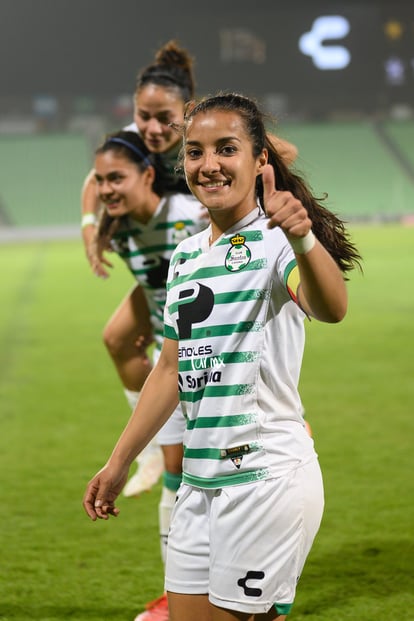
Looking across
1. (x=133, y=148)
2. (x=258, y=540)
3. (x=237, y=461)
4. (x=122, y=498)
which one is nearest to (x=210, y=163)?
(x=237, y=461)

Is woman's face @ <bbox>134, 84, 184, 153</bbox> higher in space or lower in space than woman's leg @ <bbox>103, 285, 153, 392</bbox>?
higher

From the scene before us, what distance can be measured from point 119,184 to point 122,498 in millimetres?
2331

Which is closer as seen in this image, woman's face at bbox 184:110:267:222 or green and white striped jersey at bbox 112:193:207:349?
woman's face at bbox 184:110:267:222

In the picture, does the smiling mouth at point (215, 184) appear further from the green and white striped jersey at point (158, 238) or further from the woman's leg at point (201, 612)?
the green and white striped jersey at point (158, 238)

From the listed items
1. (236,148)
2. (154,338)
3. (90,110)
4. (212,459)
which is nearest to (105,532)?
(154,338)

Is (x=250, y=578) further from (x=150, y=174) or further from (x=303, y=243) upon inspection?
(x=150, y=174)

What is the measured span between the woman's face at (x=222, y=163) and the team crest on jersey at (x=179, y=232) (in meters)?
1.74

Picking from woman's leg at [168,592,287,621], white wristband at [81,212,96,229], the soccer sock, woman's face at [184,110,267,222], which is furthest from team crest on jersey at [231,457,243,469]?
white wristband at [81,212,96,229]

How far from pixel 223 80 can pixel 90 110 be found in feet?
23.4

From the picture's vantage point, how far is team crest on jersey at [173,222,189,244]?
4.39 metres

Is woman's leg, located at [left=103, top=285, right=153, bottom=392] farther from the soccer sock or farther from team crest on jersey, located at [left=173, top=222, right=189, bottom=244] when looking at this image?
the soccer sock

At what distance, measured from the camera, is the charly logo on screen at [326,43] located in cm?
4138

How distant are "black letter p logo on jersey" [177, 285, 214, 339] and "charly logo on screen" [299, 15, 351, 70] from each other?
40335 mm

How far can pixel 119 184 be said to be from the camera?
4.26 metres
